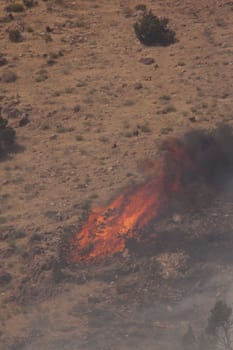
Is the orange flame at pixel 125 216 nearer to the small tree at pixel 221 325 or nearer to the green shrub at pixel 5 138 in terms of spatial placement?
the small tree at pixel 221 325

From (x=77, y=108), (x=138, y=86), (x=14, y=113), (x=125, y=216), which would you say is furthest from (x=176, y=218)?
(x=138, y=86)

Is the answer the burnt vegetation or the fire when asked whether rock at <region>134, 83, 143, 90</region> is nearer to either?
the fire

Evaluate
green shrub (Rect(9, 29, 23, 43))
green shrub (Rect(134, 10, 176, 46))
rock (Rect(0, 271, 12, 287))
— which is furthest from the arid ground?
green shrub (Rect(134, 10, 176, 46))

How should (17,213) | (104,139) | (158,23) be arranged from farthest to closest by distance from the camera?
(158,23) < (104,139) < (17,213)

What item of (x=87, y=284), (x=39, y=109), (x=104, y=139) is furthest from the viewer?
(x=39, y=109)

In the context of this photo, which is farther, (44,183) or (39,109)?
(39,109)

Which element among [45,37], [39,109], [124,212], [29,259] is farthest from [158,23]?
[29,259]

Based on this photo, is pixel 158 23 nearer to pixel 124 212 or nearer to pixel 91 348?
pixel 124 212
